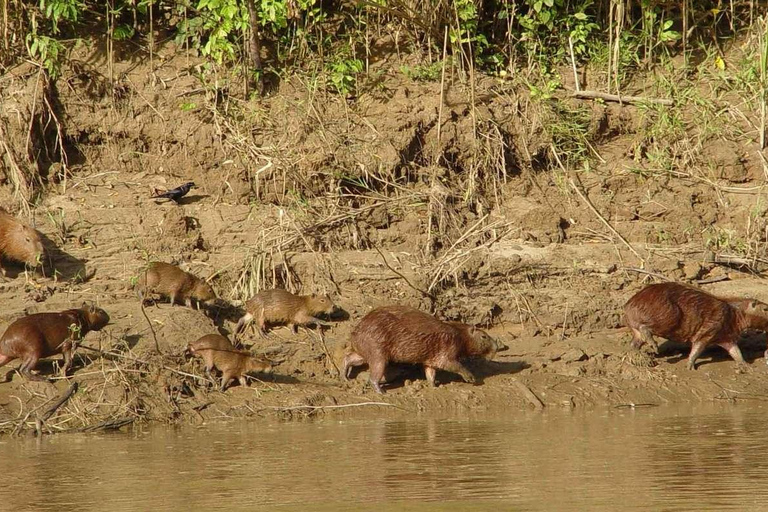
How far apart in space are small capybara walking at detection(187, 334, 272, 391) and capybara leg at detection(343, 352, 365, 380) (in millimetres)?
660

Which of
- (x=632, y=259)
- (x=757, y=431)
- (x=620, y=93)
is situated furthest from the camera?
(x=620, y=93)

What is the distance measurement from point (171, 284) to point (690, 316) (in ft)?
12.9

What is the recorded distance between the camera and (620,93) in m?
11.5

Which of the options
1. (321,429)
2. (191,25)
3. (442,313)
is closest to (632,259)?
(442,313)

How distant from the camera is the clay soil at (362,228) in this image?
8.48 metres

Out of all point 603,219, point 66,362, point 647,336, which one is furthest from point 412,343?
point 603,219

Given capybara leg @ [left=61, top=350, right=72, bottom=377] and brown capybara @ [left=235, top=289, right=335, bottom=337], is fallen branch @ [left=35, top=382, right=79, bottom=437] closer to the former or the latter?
capybara leg @ [left=61, top=350, right=72, bottom=377]

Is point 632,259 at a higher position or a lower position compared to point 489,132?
lower

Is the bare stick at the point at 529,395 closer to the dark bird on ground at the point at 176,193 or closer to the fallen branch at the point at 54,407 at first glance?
the fallen branch at the point at 54,407

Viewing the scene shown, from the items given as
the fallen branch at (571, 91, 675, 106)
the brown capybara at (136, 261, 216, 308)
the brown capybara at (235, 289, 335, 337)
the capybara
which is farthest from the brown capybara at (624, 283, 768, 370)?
the brown capybara at (136, 261, 216, 308)

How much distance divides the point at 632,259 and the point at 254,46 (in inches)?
160

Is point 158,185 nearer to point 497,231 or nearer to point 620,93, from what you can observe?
point 497,231

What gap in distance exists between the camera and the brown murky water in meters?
5.54

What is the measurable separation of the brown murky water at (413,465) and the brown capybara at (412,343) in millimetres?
574
